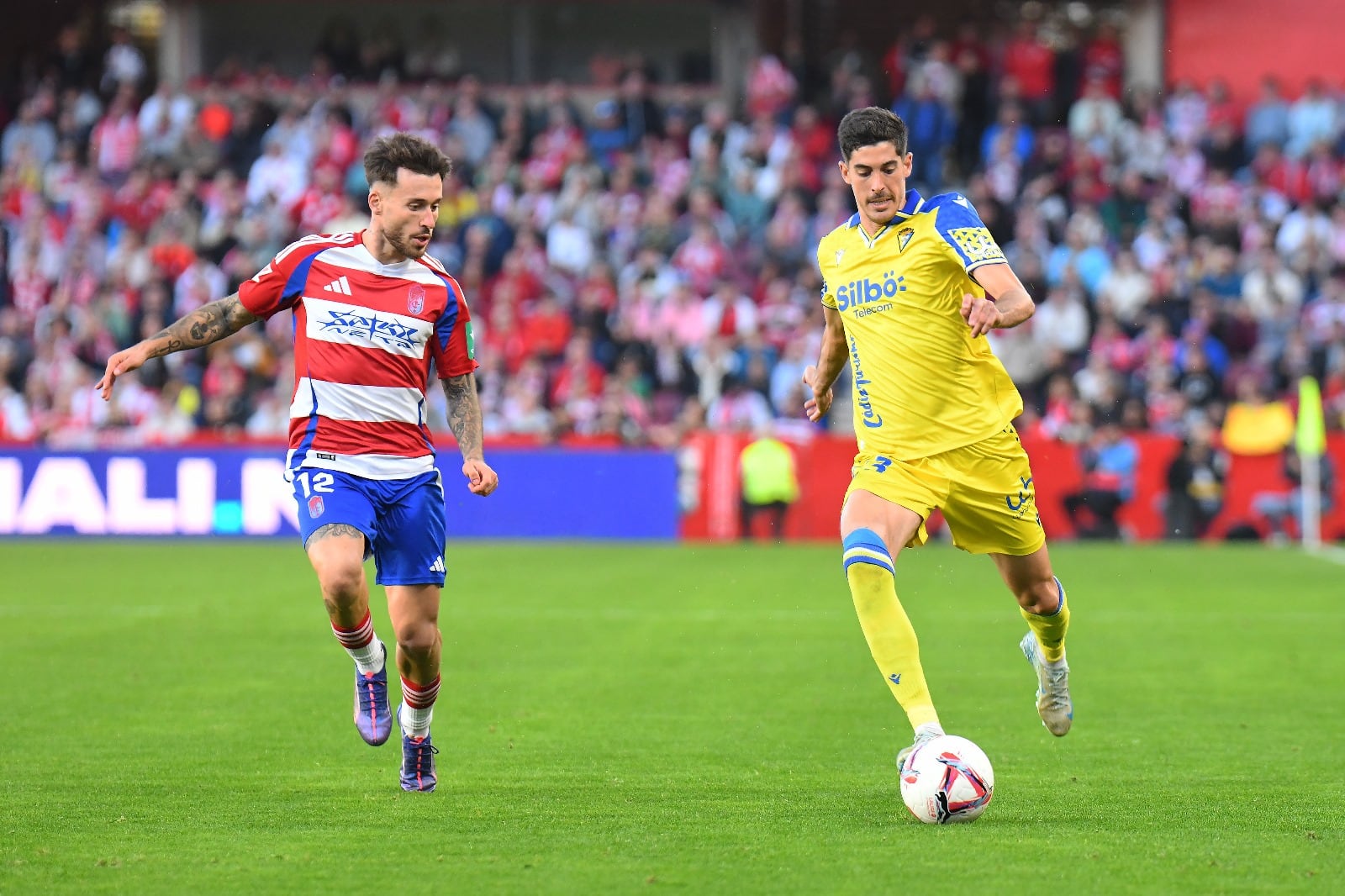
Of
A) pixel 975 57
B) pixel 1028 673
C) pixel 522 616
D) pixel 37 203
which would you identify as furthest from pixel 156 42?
pixel 1028 673

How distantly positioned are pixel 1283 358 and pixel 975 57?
6.96 metres

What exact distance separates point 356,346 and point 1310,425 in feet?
53.2

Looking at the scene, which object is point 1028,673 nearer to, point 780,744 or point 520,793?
point 780,744

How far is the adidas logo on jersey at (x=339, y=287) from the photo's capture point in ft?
22.3

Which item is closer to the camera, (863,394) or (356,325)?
(356,325)

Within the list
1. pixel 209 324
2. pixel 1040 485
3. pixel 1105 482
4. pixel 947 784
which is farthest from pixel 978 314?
pixel 1105 482

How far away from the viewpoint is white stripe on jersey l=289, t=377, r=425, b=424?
267 inches

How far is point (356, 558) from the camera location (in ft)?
21.3

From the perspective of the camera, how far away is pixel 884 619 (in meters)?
6.66

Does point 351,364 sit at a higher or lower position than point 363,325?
lower

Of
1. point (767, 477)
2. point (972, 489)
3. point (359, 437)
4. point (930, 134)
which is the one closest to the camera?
point (359, 437)

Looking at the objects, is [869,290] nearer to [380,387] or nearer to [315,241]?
[380,387]

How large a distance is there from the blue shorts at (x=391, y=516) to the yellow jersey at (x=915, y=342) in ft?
5.62

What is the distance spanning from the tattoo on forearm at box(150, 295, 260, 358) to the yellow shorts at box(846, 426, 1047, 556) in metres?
2.37
